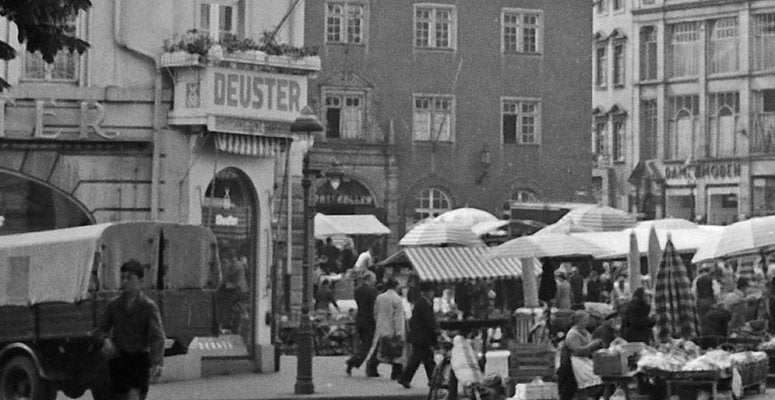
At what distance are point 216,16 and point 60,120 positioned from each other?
10.4 ft

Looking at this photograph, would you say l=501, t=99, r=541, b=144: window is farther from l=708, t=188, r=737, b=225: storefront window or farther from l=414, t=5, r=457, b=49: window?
l=708, t=188, r=737, b=225: storefront window

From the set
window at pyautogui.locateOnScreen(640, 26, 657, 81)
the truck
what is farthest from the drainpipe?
window at pyautogui.locateOnScreen(640, 26, 657, 81)

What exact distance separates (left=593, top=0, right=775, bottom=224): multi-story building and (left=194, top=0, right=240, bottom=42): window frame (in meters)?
47.7

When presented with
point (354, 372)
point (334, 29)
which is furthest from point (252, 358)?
point (334, 29)

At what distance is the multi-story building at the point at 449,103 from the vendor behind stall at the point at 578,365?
38.8m

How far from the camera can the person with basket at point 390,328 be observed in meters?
33.0

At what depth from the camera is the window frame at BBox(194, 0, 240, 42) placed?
33438 millimetres

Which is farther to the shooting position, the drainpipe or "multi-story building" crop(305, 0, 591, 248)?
"multi-story building" crop(305, 0, 591, 248)

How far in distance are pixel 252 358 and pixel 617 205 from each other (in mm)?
54262

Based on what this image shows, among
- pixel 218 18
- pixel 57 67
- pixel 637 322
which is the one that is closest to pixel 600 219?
pixel 218 18

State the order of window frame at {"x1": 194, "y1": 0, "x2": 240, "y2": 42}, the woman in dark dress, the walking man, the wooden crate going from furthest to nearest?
1. window frame at {"x1": 194, "y1": 0, "x2": 240, "y2": 42}
2. the woman in dark dress
3. the wooden crate
4. the walking man

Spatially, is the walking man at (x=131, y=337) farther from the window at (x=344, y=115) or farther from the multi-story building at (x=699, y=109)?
the multi-story building at (x=699, y=109)

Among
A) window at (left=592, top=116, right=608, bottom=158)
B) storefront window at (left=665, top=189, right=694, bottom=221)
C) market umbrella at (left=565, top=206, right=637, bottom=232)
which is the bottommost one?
market umbrella at (left=565, top=206, right=637, bottom=232)

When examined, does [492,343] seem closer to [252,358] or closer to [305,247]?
[252,358]
